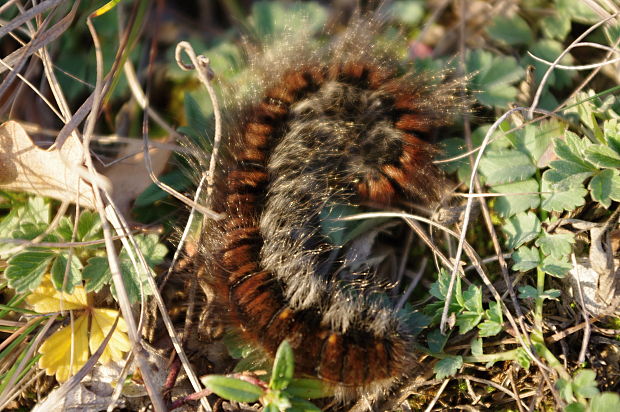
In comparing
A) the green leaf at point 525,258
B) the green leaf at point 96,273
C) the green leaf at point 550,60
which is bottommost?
the green leaf at point 525,258

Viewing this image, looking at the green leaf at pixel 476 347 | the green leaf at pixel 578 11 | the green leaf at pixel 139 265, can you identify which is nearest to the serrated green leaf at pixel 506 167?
the green leaf at pixel 476 347

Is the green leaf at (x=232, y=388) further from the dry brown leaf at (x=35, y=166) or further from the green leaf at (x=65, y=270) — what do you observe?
the dry brown leaf at (x=35, y=166)

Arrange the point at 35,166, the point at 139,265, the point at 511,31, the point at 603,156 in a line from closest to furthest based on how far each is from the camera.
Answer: the point at 603,156 → the point at 139,265 → the point at 35,166 → the point at 511,31

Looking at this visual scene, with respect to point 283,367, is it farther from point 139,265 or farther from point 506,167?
point 506,167

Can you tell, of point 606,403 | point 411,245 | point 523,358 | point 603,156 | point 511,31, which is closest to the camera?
point 606,403

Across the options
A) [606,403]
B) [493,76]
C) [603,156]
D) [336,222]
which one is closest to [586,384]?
[606,403]

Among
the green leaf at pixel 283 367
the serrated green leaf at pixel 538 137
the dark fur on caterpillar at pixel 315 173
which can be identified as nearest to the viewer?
the green leaf at pixel 283 367

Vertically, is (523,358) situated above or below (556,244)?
below

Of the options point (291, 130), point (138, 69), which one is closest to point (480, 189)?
point (291, 130)

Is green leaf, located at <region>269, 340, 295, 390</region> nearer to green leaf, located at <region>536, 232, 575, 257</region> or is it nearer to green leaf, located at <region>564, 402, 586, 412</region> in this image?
green leaf, located at <region>564, 402, 586, 412</region>
